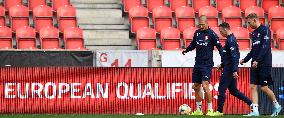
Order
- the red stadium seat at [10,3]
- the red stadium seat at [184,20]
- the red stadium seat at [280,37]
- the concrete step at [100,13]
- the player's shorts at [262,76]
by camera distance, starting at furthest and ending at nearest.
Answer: the concrete step at [100,13] < the red stadium seat at [184,20] < the red stadium seat at [10,3] < the red stadium seat at [280,37] < the player's shorts at [262,76]

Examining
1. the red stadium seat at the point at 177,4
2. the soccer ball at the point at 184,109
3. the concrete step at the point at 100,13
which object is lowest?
the soccer ball at the point at 184,109

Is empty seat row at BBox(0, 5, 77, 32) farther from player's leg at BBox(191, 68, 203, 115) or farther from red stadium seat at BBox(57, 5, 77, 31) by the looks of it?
player's leg at BBox(191, 68, 203, 115)

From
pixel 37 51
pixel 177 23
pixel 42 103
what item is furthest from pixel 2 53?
Result: pixel 177 23

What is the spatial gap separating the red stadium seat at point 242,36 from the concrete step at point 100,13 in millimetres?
3484

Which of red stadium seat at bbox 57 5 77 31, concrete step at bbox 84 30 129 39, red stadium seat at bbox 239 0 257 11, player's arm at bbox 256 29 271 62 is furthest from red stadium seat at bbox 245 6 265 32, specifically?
player's arm at bbox 256 29 271 62

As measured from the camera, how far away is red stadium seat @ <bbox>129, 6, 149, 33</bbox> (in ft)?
77.4

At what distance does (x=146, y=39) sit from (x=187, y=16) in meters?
2.16

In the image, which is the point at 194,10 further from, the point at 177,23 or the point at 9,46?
the point at 9,46

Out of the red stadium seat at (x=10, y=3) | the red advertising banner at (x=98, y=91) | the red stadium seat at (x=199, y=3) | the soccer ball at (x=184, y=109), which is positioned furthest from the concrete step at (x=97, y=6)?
the soccer ball at (x=184, y=109)

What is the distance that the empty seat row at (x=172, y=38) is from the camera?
73.7ft

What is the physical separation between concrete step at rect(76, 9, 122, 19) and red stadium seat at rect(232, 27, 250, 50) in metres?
3.48

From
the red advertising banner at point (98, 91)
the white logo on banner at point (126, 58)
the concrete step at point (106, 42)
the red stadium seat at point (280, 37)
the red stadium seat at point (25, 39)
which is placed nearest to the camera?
the red advertising banner at point (98, 91)

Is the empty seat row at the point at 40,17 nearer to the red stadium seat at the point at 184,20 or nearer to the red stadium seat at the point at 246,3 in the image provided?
the red stadium seat at the point at 184,20

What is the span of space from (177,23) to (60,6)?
3.42m
